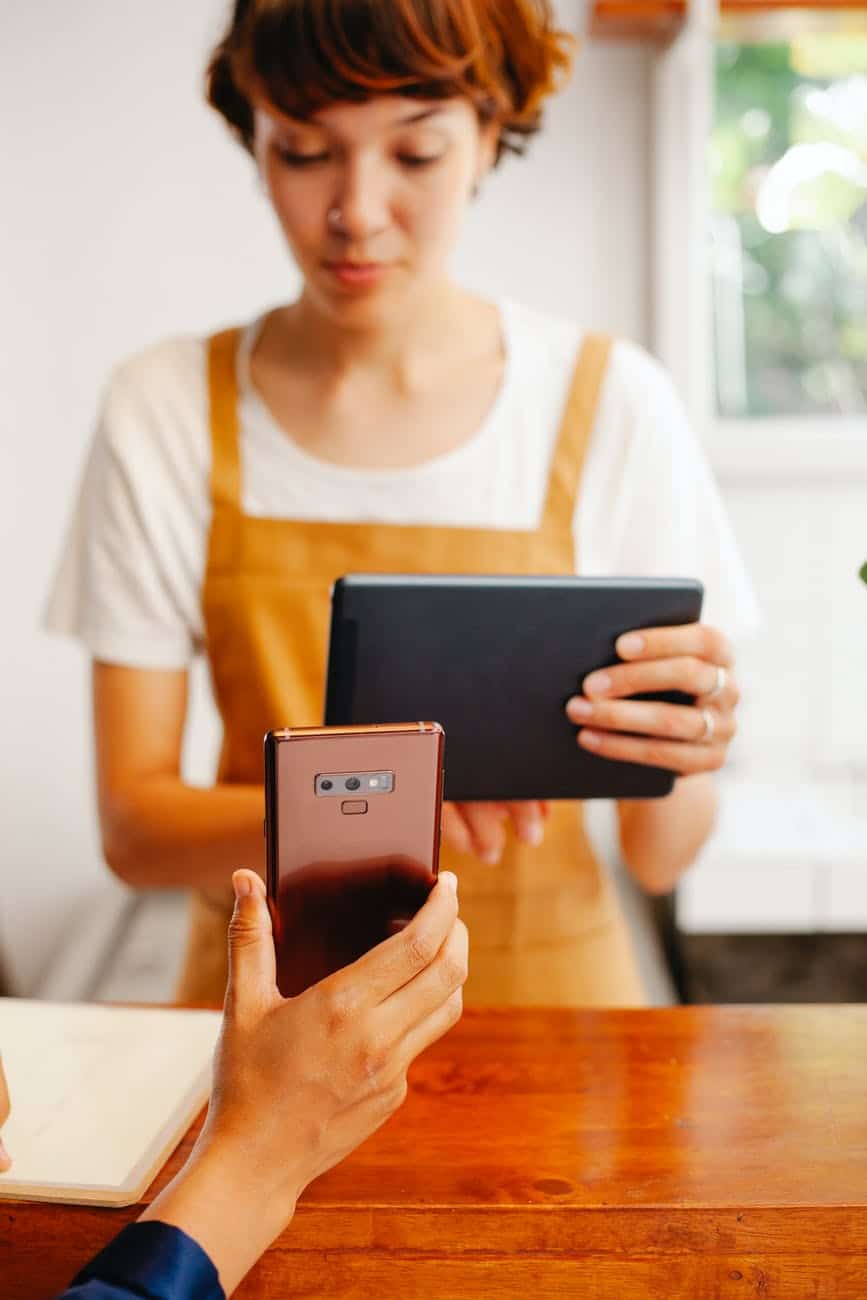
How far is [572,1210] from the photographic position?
716mm

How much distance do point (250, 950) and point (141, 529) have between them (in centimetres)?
73

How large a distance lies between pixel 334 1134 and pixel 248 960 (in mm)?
95

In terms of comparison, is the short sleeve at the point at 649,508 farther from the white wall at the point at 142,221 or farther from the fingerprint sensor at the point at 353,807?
the white wall at the point at 142,221

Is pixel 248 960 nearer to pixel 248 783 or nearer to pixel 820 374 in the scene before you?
pixel 248 783

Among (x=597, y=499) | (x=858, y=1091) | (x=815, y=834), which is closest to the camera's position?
(x=858, y=1091)

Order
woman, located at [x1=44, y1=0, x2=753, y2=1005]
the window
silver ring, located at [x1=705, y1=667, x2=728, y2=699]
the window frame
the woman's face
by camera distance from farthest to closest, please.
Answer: the window, the window frame, woman, located at [x1=44, y1=0, x2=753, y2=1005], the woman's face, silver ring, located at [x1=705, y1=667, x2=728, y2=699]

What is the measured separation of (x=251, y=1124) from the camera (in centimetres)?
62

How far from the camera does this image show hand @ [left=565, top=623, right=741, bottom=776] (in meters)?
0.99

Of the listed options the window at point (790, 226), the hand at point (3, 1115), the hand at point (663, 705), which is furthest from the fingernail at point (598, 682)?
the window at point (790, 226)

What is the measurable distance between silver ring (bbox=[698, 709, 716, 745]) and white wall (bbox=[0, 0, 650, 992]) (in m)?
1.74

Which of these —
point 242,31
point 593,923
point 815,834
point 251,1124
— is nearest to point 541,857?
point 593,923

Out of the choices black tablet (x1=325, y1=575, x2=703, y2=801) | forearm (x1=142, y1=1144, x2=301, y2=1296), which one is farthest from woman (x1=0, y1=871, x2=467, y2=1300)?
black tablet (x1=325, y1=575, x2=703, y2=801)

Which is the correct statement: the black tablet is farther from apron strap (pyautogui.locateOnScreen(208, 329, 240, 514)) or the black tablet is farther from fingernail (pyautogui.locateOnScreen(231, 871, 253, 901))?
apron strap (pyautogui.locateOnScreen(208, 329, 240, 514))

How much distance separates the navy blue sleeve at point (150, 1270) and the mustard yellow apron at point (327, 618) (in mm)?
699
